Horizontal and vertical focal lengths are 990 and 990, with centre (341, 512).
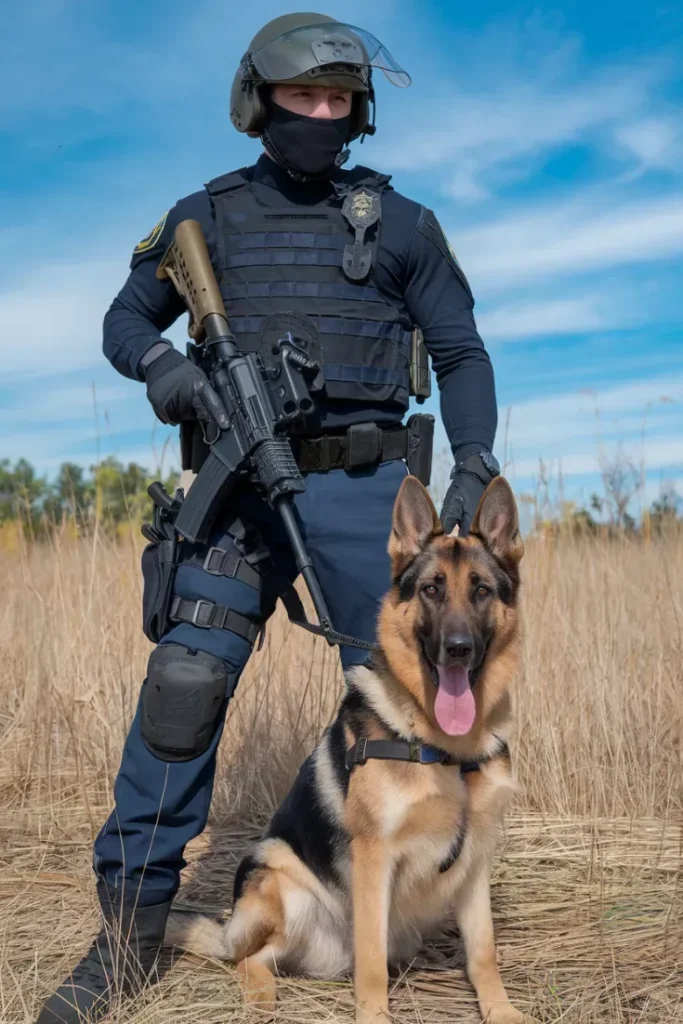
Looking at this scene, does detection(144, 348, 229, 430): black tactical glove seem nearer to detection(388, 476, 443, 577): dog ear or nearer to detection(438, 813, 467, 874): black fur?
detection(388, 476, 443, 577): dog ear

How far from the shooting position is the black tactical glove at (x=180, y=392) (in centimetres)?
324

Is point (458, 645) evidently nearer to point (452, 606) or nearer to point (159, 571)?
point (452, 606)

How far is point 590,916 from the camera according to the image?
12.2 feet

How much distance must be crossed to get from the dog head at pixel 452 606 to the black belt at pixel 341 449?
466 mm

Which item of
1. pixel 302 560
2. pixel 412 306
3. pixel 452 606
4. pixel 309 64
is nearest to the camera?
pixel 452 606

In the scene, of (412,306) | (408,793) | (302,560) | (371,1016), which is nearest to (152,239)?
(412,306)

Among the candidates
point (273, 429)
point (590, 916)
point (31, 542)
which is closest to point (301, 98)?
point (273, 429)

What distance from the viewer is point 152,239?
3.62m

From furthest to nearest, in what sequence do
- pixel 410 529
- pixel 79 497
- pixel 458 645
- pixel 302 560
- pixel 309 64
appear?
pixel 79 497
pixel 309 64
pixel 302 560
pixel 410 529
pixel 458 645

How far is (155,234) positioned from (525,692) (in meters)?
2.87

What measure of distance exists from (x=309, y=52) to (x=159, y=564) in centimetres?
179

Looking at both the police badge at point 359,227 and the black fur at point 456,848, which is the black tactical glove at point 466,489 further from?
the black fur at point 456,848

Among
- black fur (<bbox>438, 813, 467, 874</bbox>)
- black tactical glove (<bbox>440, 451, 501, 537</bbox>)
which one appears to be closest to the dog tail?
black fur (<bbox>438, 813, 467, 874</bbox>)

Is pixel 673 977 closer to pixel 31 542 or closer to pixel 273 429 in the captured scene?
pixel 273 429
